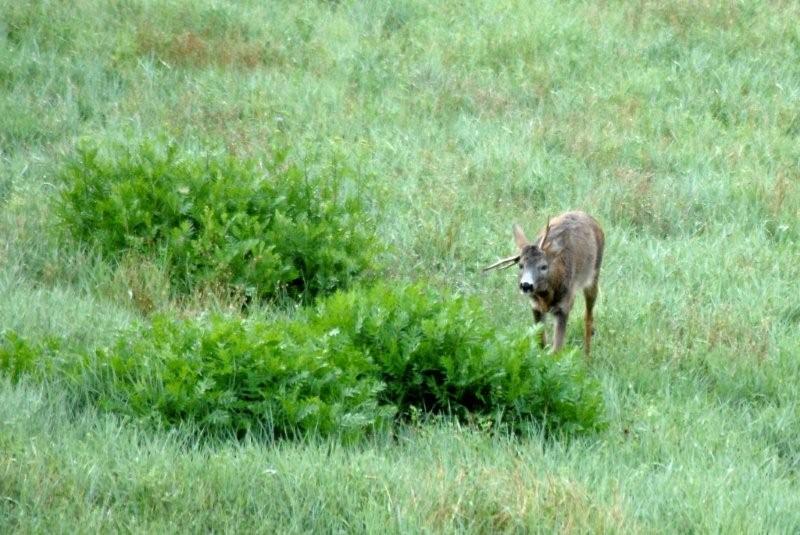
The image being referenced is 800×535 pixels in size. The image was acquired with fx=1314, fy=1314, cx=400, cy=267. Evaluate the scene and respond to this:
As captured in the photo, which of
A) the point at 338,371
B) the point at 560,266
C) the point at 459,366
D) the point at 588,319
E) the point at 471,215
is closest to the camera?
the point at 338,371

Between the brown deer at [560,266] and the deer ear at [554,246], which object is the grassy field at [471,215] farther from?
the deer ear at [554,246]

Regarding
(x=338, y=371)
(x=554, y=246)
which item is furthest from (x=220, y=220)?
(x=338, y=371)

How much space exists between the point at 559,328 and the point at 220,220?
254 centimetres

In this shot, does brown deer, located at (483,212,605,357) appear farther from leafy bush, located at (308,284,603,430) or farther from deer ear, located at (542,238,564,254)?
leafy bush, located at (308,284,603,430)

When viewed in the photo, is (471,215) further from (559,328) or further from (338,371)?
(338,371)

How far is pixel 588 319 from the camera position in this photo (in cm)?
943

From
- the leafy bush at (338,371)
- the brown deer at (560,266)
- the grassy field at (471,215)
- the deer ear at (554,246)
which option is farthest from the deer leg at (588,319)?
the leafy bush at (338,371)

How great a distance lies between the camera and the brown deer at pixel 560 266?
886 cm

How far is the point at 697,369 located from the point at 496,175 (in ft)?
14.1

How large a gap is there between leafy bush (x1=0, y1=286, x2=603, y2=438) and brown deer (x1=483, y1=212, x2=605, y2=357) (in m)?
1.26

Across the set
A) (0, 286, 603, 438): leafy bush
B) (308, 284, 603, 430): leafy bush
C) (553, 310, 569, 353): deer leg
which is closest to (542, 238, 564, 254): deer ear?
(553, 310, 569, 353): deer leg

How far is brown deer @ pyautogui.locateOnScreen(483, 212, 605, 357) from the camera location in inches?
349

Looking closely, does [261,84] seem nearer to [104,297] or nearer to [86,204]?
[86,204]

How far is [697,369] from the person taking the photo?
8.64 m
